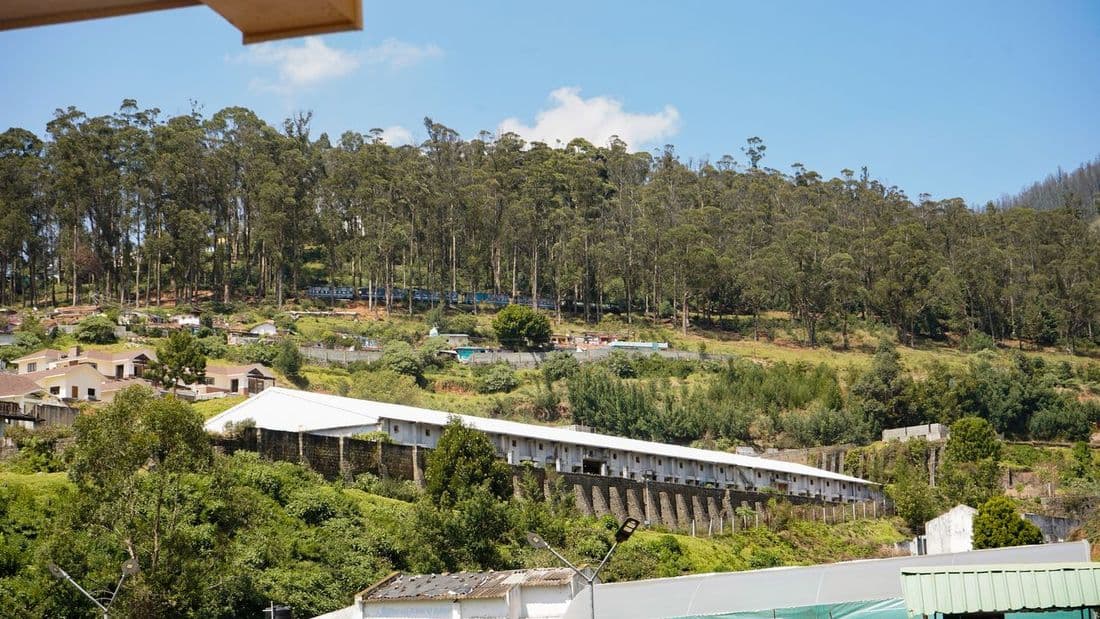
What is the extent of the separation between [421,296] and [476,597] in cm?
5391

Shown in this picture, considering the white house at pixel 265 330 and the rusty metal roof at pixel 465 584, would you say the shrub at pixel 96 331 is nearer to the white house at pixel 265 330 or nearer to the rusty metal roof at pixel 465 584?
the white house at pixel 265 330

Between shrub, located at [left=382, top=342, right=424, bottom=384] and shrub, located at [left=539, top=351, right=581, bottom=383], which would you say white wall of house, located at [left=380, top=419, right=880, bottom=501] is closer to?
shrub, located at [left=539, top=351, right=581, bottom=383]

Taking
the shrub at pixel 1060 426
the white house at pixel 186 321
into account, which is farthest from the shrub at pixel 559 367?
the shrub at pixel 1060 426

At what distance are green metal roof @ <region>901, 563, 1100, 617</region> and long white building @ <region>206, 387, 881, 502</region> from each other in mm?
29107

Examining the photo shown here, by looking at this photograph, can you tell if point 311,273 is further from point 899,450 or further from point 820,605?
point 820,605

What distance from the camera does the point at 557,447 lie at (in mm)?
47438

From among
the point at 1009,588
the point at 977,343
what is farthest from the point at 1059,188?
the point at 1009,588

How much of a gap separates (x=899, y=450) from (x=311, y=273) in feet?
→ 125

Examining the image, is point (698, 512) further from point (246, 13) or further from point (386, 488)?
point (246, 13)

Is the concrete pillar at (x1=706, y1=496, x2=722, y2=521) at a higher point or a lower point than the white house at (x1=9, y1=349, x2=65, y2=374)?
lower

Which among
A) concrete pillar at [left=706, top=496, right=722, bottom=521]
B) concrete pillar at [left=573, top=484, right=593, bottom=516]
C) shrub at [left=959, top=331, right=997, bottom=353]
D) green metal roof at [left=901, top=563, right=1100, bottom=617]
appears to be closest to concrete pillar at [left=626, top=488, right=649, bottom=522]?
concrete pillar at [left=573, top=484, right=593, bottom=516]

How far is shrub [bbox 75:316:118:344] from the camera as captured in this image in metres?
58.2

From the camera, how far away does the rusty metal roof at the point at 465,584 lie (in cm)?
2678

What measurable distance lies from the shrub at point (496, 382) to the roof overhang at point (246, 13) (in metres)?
60.3
